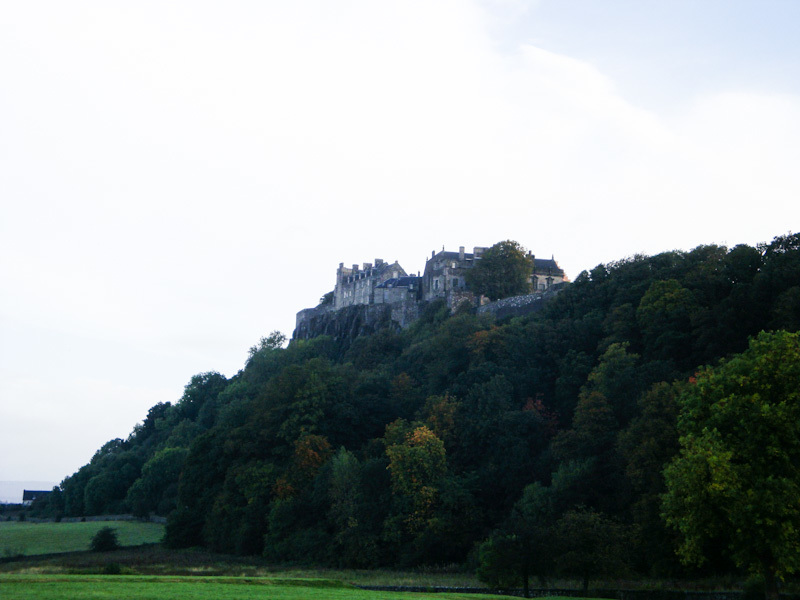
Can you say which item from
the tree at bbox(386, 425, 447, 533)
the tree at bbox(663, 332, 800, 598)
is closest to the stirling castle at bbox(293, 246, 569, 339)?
the tree at bbox(386, 425, 447, 533)

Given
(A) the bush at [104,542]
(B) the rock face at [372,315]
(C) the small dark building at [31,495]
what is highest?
(B) the rock face at [372,315]

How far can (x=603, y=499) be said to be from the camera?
155 feet

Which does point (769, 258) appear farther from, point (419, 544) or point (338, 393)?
point (338, 393)

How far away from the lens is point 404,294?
10875cm

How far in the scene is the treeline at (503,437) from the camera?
143ft

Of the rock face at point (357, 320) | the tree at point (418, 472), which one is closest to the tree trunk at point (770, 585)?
the tree at point (418, 472)

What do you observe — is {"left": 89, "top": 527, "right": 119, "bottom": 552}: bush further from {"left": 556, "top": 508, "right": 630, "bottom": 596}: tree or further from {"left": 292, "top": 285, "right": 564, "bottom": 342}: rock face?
{"left": 556, "top": 508, "right": 630, "bottom": 596}: tree

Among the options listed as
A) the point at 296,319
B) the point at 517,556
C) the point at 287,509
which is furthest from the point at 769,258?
the point at 296,319

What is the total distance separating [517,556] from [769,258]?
104 ft

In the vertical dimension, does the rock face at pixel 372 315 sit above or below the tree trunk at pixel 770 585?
above

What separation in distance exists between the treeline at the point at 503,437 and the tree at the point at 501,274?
14.8 metres

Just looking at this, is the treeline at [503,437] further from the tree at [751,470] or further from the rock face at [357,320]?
the rock face at [357,320]

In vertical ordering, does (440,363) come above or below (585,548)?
above

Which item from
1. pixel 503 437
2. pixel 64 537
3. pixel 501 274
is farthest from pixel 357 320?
pixel 503 437
